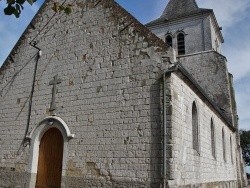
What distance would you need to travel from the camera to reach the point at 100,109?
307 inches

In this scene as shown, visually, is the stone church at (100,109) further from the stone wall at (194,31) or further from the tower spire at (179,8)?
the tower spire at (179,8)

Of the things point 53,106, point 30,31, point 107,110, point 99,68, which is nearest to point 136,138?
point 107,110

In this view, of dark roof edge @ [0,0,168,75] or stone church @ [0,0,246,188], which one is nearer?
stone church @ [0,0,246,188]

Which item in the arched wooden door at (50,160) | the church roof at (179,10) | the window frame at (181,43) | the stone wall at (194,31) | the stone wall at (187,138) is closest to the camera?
the stone wall at (187,138)

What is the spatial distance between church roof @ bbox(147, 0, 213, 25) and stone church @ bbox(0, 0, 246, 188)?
30.7ft

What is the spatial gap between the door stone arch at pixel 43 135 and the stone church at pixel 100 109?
0.10ft

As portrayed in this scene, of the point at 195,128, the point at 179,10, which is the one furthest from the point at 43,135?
the point at 179,10

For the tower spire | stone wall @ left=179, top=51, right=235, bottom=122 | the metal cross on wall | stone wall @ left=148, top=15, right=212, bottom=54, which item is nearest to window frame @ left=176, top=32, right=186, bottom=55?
stone wall @ left=148, top=15, right=212, bottom=54

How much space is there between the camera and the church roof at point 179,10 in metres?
18.5

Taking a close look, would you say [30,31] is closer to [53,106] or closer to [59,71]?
[59,71]

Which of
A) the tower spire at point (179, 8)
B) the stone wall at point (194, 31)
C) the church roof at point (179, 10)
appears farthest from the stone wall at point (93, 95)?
the tower spire at point (179, 8)

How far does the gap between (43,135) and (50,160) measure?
2.93 ft

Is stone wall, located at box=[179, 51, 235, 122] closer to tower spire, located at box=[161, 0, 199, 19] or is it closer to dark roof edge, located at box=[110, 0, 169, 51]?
tower spire, located at box=[161, 0, 199, 19]

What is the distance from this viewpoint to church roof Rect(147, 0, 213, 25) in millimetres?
18464
